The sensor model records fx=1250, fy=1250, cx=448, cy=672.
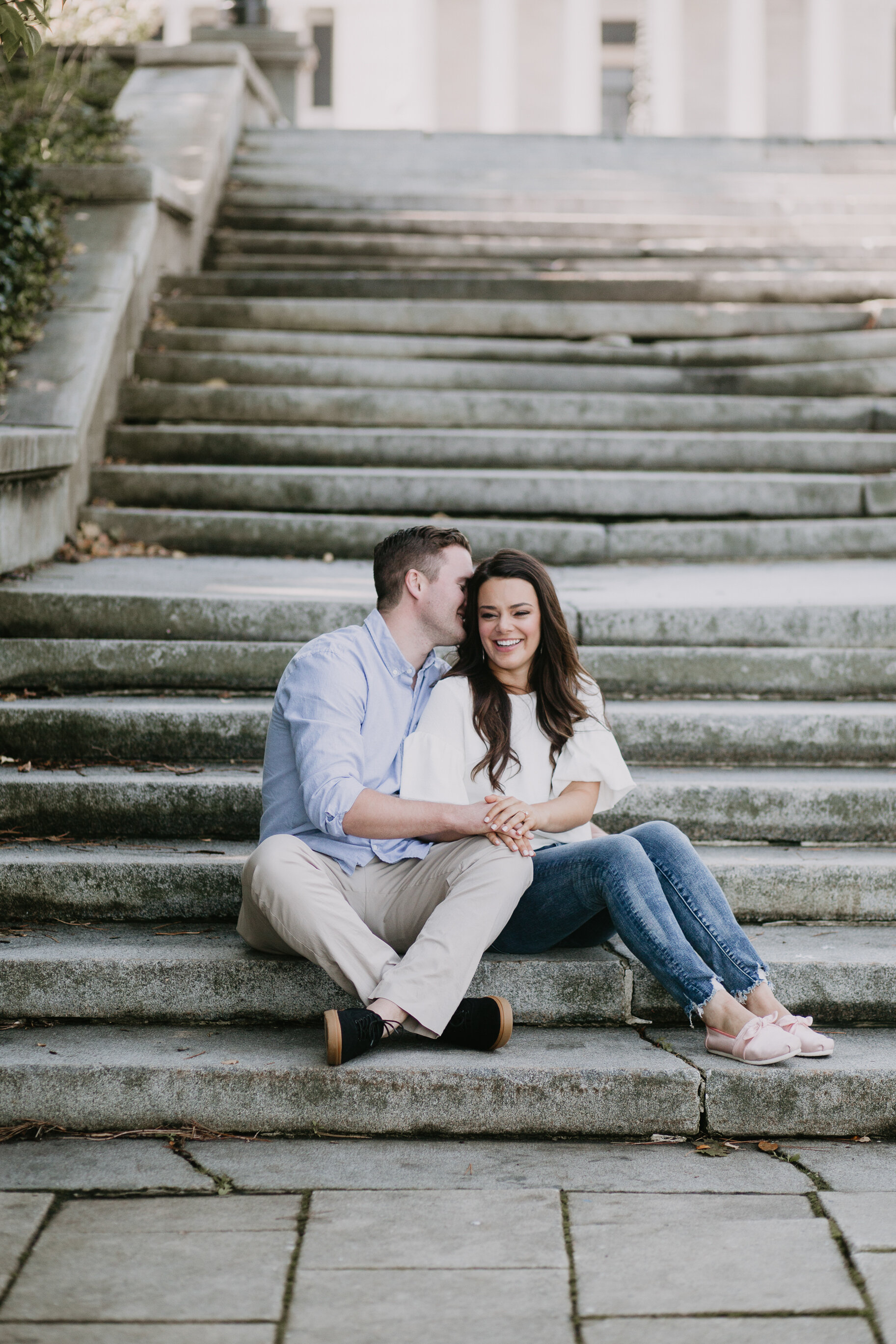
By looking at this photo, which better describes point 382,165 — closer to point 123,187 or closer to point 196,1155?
point 123,187

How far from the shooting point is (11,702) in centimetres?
397

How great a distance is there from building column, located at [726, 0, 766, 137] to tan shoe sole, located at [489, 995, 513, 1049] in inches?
687

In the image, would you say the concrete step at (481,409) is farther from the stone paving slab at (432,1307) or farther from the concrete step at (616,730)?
the stone paving slab at (432,1307)

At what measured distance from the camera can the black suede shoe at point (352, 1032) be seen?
2.71m

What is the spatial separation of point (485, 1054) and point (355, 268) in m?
5.72

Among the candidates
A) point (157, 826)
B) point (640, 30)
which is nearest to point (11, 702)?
point (157, 826)

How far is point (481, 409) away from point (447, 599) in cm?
301

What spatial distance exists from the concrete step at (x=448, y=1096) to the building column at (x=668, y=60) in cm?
1745

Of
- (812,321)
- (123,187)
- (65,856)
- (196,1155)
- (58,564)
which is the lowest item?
(196,1155)

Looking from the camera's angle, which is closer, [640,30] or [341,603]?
[341,603]

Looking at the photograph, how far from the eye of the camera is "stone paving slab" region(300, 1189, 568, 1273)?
2293 millimetres

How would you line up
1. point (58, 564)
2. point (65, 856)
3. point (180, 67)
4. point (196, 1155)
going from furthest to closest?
1. point (180, 67)
2. point (58, 564)
3. point (65, 856)
4. point (196, 1155)

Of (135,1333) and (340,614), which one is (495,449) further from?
(135,1333)

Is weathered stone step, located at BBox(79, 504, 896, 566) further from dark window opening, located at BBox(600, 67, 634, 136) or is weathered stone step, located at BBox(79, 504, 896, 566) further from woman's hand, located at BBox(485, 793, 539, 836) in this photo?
dark window opening, located at BBox(600, 67, 634, 136)
